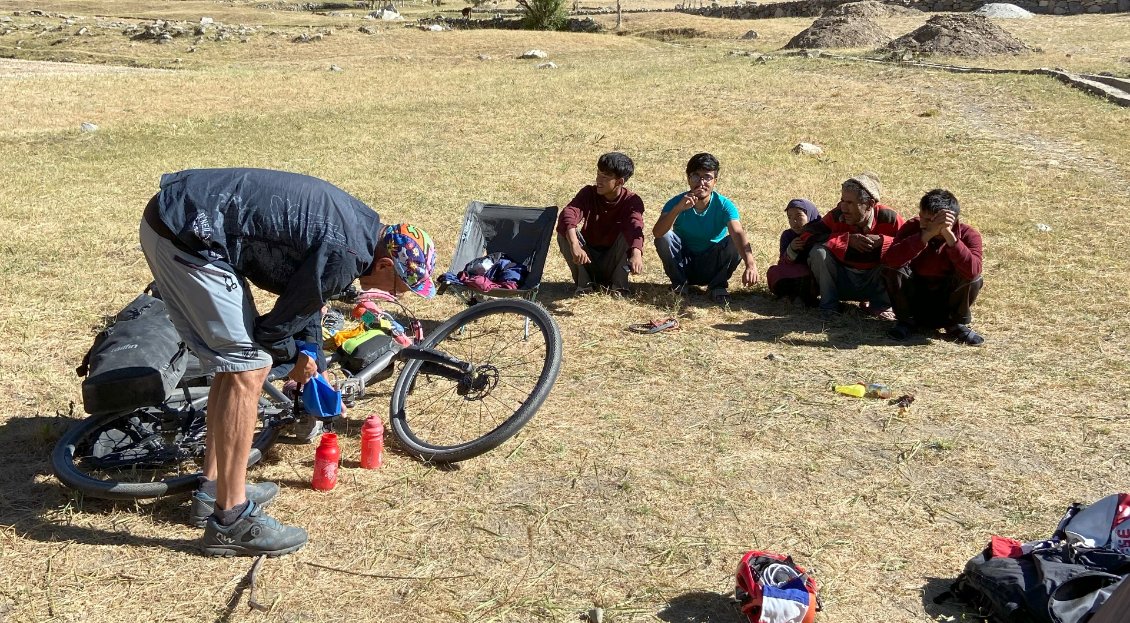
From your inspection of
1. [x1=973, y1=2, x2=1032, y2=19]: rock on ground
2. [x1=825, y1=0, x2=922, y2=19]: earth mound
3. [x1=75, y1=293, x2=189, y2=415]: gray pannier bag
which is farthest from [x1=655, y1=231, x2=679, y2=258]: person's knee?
[x1=973, y1=2, x2=1032, y2=19]: rock on ground

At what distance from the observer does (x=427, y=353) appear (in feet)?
15.4

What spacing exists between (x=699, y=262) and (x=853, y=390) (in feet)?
6.78

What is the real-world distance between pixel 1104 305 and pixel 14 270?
8.41m

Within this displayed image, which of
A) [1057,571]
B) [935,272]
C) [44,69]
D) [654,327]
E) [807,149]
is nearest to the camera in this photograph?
[1057,571]

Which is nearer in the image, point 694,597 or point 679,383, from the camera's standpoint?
point 694,597

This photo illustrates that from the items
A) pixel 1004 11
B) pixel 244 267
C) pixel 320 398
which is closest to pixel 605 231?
pixel 320 398

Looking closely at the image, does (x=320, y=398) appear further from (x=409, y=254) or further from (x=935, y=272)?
(x=935, y=272)

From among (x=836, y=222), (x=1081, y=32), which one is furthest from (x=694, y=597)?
(x=1081, y=32)

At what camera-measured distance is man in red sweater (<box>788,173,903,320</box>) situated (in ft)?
21.3

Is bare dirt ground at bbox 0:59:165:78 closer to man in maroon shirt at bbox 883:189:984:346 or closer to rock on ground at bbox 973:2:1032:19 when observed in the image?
man in maroon shirt at bbox 883:189:984:346

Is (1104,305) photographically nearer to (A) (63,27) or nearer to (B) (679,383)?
(B) (679,383)

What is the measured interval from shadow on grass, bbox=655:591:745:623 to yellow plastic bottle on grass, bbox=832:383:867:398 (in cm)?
216

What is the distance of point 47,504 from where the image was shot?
13.6ft

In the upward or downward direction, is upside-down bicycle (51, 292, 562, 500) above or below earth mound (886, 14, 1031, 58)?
below
